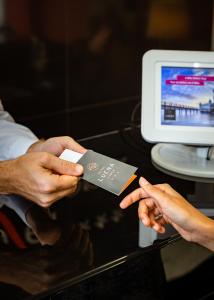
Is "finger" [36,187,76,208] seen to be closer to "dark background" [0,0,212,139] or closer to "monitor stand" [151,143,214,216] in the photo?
"monitor stand" [151,143,214,216]

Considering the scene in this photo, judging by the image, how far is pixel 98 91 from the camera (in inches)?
81.3

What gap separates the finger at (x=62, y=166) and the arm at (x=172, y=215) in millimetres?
113

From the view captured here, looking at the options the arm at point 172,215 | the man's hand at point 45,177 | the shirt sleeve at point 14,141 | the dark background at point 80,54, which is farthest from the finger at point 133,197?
the dark background at point 80,54

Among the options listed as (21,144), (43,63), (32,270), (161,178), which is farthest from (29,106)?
(32,270)

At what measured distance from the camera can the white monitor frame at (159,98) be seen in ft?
3.40

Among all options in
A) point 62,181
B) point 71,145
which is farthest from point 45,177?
point 71,145

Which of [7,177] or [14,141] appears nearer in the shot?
[7,177]

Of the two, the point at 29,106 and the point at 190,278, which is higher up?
the point at 29,106

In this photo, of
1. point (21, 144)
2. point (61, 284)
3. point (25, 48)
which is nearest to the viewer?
point (61, 284)

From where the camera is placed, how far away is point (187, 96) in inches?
41.7

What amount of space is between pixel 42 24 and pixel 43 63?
0.15m

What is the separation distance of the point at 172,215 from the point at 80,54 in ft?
4.25

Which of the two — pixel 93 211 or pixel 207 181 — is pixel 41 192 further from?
pixel 207 181

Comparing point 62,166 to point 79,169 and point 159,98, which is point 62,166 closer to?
point 79,169
